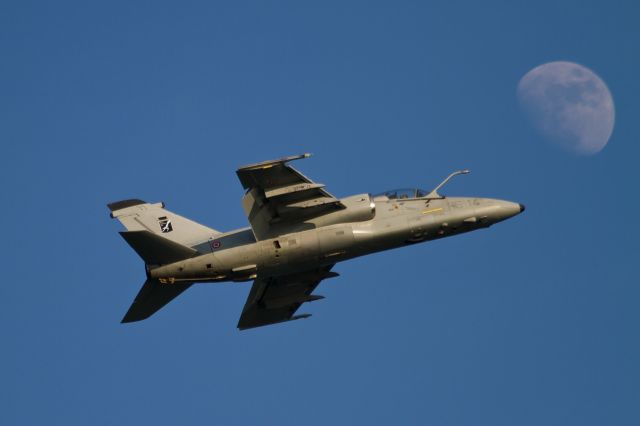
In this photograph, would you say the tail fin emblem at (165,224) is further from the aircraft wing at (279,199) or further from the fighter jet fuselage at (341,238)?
the aircraft wing at (279,199)

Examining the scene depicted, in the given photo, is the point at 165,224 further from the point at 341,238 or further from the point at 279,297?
the point at 341,238

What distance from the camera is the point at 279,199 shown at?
31.1 meters

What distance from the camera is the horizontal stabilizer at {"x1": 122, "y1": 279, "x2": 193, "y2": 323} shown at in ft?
107

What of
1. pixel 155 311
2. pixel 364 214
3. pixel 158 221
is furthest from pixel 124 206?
pixel 364 214

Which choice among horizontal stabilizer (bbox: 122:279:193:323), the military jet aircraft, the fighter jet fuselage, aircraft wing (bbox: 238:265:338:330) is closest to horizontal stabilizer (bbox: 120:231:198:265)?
the military jet aircraft

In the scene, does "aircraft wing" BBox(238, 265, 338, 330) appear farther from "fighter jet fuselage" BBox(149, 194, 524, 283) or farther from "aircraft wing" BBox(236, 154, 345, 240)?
"aircraft wing" BBox(236, 154, 345, 240)

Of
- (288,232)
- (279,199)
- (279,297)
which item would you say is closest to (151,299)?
(279,297)

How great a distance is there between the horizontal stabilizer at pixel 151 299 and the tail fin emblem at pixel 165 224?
2102 millimetres

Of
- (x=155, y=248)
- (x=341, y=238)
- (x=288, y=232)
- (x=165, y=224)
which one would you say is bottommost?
(x=341, y=238)

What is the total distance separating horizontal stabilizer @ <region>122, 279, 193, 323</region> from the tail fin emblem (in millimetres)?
2102

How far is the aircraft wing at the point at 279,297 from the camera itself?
1375 inches

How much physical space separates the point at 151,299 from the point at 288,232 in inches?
208

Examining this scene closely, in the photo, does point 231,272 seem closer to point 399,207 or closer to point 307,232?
point 307,232

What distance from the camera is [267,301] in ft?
117
